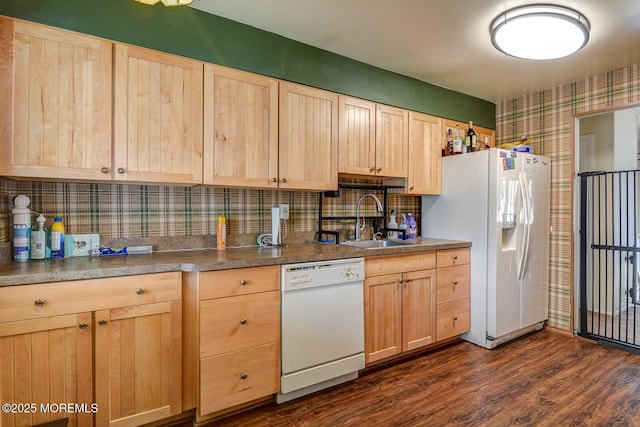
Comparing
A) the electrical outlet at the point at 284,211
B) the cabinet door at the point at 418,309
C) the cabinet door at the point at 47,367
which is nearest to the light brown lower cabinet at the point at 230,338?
the cabinet door at the point at 47,367

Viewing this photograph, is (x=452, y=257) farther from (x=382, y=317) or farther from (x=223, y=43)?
(x=223, y=43)

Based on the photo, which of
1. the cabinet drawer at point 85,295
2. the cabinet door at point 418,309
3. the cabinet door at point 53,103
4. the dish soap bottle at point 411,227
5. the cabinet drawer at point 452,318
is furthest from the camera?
the dish soap bottle at point 411,227

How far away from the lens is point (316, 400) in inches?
85.4

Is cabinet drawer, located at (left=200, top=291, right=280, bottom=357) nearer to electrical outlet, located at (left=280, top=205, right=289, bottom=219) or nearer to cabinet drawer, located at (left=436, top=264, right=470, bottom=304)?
electrical outlet, located at (left=280, top=205, right=289, bottom=219)

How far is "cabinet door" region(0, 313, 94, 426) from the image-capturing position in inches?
57.7

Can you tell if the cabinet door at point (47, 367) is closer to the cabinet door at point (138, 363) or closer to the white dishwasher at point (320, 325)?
the cabinet door at point (138, 363)

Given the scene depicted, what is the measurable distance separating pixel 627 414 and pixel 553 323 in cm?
152

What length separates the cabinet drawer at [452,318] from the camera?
9.52ft

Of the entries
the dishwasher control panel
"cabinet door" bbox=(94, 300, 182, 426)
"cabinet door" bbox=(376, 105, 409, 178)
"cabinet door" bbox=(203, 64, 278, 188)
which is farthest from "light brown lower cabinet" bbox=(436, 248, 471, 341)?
"cabinet door" bbox=(94, 300, 182, 426)

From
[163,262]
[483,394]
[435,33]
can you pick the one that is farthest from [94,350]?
[435,33]

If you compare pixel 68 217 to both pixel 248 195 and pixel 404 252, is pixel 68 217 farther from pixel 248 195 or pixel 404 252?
pixel 404 252

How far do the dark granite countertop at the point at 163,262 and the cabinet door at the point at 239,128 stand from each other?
1.59 ft

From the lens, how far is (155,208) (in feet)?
7.50

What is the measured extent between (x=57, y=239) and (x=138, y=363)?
850 millimetres
